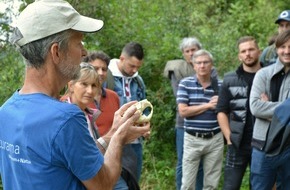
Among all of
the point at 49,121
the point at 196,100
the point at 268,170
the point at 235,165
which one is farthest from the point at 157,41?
the point at 49,121

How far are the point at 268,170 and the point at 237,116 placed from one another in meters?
0.83

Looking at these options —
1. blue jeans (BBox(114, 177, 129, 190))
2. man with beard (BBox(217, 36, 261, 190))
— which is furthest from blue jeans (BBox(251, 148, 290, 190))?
blue jeans (BBox(114, 177, 129, 190))

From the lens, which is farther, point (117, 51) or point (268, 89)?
point (117, 51)

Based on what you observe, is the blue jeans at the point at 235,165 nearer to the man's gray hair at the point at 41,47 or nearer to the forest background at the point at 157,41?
the forest background at the point at 157,41

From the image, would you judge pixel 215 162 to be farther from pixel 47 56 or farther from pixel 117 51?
pixel 47 56

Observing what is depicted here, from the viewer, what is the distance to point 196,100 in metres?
6.16

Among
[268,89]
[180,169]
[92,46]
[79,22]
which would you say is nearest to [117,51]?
[92,46]

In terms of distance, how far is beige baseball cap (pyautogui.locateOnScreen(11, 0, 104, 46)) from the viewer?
7.17 ft

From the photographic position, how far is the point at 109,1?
8.31 meters

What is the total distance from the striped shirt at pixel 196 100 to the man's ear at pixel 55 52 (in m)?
4.04

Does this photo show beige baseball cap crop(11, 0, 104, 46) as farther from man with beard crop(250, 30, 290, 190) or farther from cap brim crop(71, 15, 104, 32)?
man with beard crop(250, 30, 290, 190)

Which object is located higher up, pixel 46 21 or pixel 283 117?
pixel 46 21

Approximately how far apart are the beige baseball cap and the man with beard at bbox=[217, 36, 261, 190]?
3565 mm

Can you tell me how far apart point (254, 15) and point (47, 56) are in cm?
977
